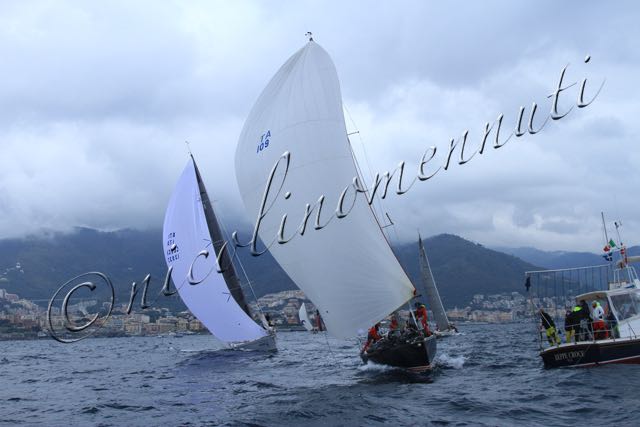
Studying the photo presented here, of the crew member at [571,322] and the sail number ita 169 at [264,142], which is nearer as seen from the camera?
the crew member at [571,322]

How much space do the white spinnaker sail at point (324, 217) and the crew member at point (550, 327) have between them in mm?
6155

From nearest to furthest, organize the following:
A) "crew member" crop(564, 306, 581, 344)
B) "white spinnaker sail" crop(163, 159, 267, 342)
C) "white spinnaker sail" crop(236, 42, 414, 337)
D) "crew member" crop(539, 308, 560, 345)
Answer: "white spinnaker sail" crop(236, 42, 414, 337)
"crew member" crop(564, 306, 581, 344)
"crew member" crop(539, 308, 560, 345)
"white spinnaker sail" crop(163, 159, 267, 342)

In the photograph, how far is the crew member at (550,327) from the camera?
22.3 m

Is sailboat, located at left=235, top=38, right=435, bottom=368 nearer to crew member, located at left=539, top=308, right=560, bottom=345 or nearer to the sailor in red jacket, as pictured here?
the sailor in red jacket

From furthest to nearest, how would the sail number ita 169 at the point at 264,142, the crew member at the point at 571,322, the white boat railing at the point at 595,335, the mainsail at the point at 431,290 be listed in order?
the mainsail at the point at 431,290 → the sail number ita 169 at the point at 264,142 → the crew member at the point at 571,322 → the white boat railing at the point at 595,335

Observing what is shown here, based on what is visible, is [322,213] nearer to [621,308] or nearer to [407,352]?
[407,352]

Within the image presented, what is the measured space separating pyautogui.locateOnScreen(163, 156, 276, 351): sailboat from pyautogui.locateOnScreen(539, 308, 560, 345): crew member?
76.6ft

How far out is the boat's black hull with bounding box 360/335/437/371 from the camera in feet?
74.7

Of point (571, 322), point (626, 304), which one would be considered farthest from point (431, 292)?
point (571, 322)

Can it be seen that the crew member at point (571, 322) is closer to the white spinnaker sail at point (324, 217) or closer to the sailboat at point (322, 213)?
the sailboat at point (322, 213)

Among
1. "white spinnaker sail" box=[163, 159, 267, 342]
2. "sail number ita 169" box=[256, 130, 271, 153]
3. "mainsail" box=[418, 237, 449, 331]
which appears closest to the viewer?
"sail number ita 169" box=[256, 130, 271, 153]

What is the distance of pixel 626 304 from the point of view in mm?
22297

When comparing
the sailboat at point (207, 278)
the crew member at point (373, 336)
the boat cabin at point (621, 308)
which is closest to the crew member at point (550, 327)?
the boat cabin at point (621, 308)

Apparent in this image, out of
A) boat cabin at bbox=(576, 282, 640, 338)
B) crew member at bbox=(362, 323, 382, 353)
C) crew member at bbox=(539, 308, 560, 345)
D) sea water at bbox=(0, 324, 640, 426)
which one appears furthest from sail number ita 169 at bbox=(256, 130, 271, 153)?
boat cabin at bbox=(576, 282, 640, 338)
